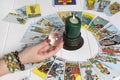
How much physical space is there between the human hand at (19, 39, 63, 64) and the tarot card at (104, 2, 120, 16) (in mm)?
317

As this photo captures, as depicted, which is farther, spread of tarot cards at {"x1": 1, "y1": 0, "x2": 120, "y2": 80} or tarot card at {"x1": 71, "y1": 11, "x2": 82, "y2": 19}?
tarot card at {"x1": 71, "y1": 11, "x2": 82, "y2": 19}

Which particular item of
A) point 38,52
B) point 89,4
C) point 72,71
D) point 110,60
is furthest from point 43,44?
point 89,4

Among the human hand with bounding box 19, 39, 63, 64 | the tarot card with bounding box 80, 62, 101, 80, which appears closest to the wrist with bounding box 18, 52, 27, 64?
the human hand with bounding box 19, 39, 63, 64

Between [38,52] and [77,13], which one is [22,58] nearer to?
[38,52]

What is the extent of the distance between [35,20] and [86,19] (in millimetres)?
227

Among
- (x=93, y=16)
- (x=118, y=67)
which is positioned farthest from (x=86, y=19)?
(x=118, y=67)

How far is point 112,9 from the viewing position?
1.17 m

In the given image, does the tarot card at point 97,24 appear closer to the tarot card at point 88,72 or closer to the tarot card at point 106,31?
the tarot card at point 106,31

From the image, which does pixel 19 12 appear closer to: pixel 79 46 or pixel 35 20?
pixel 35 20

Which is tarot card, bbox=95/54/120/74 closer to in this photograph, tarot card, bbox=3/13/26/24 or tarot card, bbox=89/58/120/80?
tarot card, bbox=89/58/120/80

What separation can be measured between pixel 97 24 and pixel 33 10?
303mm

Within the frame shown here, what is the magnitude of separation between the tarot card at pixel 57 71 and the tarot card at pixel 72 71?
1 cm

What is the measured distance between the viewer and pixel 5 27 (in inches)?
43.3

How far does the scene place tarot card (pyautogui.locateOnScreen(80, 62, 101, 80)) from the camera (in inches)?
35.4
